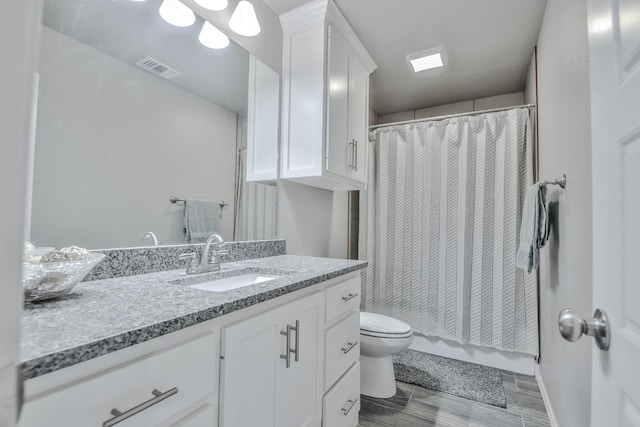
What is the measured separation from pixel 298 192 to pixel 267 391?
4.41 feet

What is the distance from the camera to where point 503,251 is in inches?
88.5

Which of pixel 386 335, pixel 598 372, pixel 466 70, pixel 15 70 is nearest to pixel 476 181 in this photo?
pixel 466 70

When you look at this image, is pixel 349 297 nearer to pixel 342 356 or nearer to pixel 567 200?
pixel 342 356

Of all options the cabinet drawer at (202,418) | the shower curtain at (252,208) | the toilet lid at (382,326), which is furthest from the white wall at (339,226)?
the cabinet drawer at (202,418)

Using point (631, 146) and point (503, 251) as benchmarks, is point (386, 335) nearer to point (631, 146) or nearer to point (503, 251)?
point (503, 251)

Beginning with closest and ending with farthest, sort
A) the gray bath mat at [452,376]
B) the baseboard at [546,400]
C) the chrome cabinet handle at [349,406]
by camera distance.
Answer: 1. the chrome cabinet handle at [349,406]
2. the baseboard at [546,400]
3. the gray bath mat at [452,376]

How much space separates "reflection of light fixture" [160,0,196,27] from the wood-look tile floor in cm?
219

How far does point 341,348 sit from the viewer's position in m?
1.38

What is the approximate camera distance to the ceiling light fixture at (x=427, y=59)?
2.21 meters

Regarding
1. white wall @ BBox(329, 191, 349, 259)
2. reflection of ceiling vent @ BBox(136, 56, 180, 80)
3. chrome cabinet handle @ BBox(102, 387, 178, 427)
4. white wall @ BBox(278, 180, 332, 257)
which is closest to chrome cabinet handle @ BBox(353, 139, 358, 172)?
white wall @ BBox(278, 180, 332, 257)

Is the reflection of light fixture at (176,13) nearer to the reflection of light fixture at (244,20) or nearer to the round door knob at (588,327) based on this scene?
the reflection of light fixture at (244,20)

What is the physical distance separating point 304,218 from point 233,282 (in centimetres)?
88

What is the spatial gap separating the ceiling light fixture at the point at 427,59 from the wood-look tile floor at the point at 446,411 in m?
2.36

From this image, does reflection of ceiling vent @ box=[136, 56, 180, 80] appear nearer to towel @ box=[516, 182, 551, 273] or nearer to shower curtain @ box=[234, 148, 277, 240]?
shower curtain @ box=[234, 148, 277, 240]
